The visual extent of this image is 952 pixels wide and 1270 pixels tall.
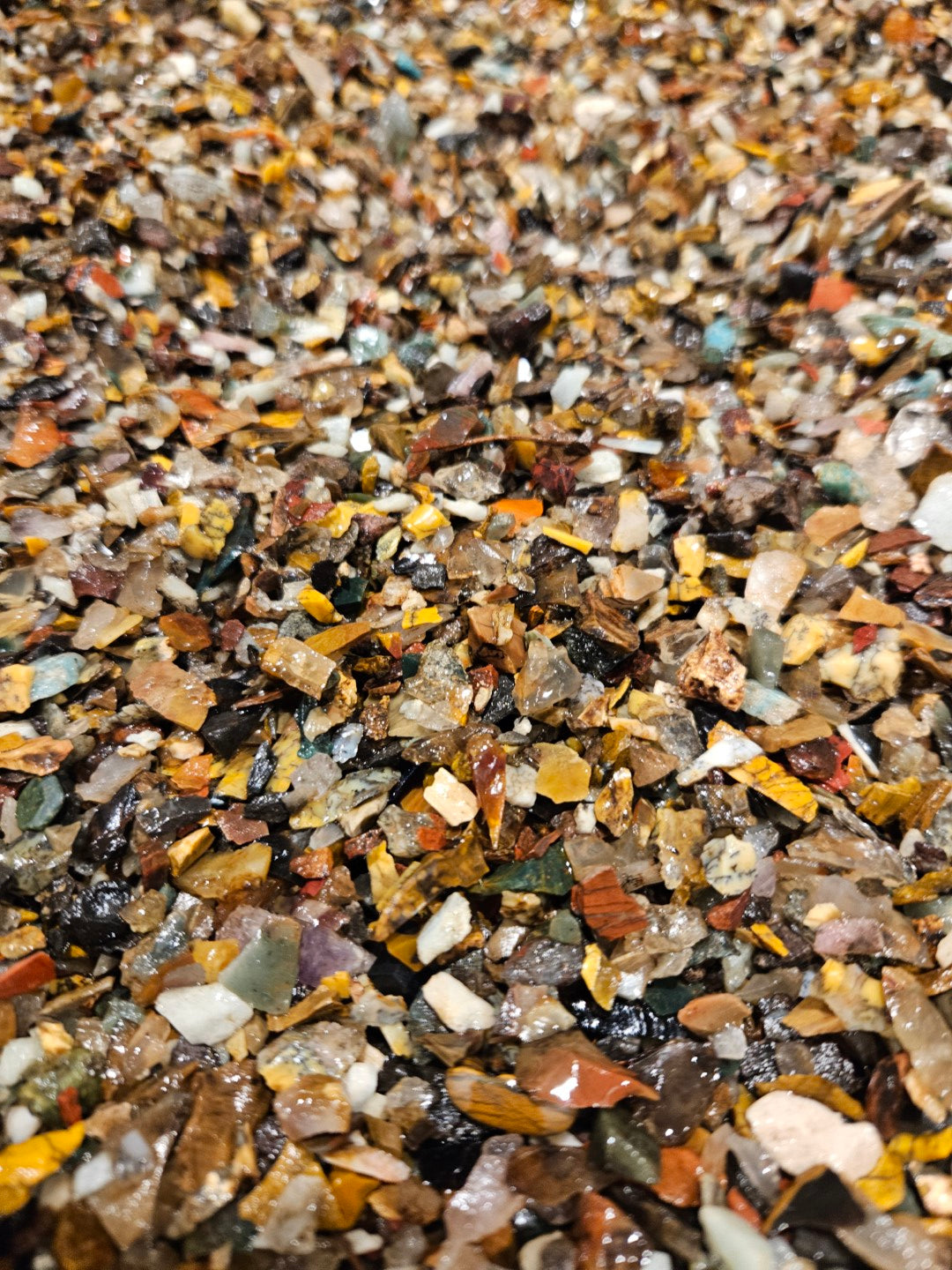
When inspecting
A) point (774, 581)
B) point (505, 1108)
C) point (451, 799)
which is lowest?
point (505, 1108)

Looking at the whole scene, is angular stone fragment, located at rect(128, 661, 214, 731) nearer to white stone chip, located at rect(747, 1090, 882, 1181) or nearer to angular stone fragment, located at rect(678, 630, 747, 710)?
angular stone fragment, located at rect(678, 630, 747, 710)

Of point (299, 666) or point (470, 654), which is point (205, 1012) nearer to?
point (299, 666)

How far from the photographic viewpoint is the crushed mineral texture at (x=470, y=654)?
769 mm

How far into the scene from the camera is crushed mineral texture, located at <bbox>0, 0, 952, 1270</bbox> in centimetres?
77

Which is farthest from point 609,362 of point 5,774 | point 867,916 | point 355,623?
point 5,774

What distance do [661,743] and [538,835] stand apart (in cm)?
18

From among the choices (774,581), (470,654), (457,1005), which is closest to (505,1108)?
(457,1005)

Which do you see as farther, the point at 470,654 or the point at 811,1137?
the point at 470,654

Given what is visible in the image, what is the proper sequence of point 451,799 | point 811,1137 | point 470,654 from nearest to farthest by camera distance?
point 811,1137 → point 451,799 → point 470,654

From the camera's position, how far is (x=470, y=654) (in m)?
1.04

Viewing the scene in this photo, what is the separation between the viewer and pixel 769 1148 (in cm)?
77

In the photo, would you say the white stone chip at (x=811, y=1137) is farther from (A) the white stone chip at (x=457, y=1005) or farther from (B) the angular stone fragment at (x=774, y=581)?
(B) the angular stone fragment at (x=774, y=581)

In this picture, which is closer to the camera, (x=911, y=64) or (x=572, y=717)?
(x=572, y=717)

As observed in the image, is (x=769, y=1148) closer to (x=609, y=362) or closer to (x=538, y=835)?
(x=538, y=835)
